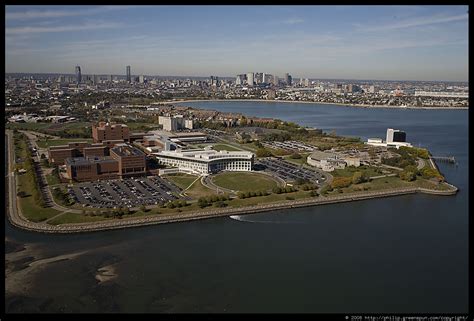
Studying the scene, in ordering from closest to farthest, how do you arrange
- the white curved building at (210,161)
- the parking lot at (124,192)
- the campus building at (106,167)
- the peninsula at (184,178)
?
the peninsula at (184,178) < the parking lot at (124,192) < the campus building at (106,167) < the white curved building at (210,161)

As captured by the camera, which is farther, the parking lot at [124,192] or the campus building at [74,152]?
the campus building at [74,152]

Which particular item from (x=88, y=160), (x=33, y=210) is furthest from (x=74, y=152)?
(x=33, y=210)

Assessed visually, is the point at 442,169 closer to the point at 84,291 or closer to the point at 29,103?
the point at 84,291

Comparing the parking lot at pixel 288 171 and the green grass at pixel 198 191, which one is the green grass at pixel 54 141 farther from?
the green grass at pixel 198 191

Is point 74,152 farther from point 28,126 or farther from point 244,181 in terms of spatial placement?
point 28,126

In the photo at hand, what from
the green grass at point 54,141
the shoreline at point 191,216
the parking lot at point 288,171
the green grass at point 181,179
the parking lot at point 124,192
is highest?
the green grass at point 54,141

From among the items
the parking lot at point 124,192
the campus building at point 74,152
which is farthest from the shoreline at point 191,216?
the campus building at point 74,152

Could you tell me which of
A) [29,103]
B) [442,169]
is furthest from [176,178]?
[29,103]
